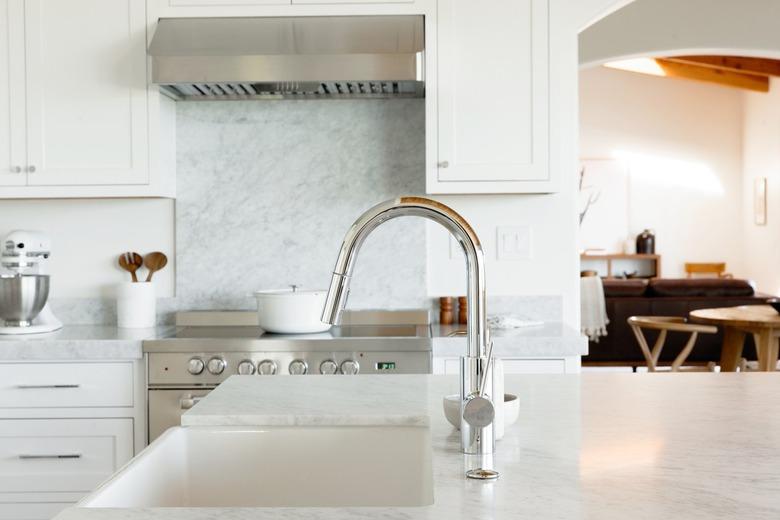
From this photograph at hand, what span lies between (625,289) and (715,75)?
498 cm

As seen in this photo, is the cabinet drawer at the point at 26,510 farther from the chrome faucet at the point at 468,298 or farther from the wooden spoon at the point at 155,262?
the chrome faucet at the point at 468,298

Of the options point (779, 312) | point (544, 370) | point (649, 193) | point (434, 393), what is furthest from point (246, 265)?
point (649, 193)

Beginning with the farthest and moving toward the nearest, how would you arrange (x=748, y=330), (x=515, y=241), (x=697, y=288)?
(x=697, y=288), (x=748, y=330), (x=515, y=241)

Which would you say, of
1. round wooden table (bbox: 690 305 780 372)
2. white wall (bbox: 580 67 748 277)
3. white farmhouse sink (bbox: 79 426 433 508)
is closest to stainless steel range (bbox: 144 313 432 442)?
white farmhouse sink (bbox: 79 426 433 508)

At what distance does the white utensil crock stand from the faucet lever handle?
250 cm

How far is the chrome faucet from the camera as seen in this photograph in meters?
1.24

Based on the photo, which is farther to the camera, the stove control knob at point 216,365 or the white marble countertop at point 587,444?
the stove control knob at point 216,365

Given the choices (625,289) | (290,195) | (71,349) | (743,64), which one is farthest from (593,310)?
(71,349)

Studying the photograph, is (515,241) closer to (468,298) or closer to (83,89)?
(83,89)

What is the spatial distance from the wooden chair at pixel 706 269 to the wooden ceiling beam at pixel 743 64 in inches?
112

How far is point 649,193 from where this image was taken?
12.2m

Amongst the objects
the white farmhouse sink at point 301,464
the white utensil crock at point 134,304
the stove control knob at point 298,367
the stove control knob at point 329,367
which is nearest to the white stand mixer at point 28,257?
the white utensil crock at point 134,304

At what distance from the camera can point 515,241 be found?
369 centimetres

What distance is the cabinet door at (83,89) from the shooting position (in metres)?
3.39
